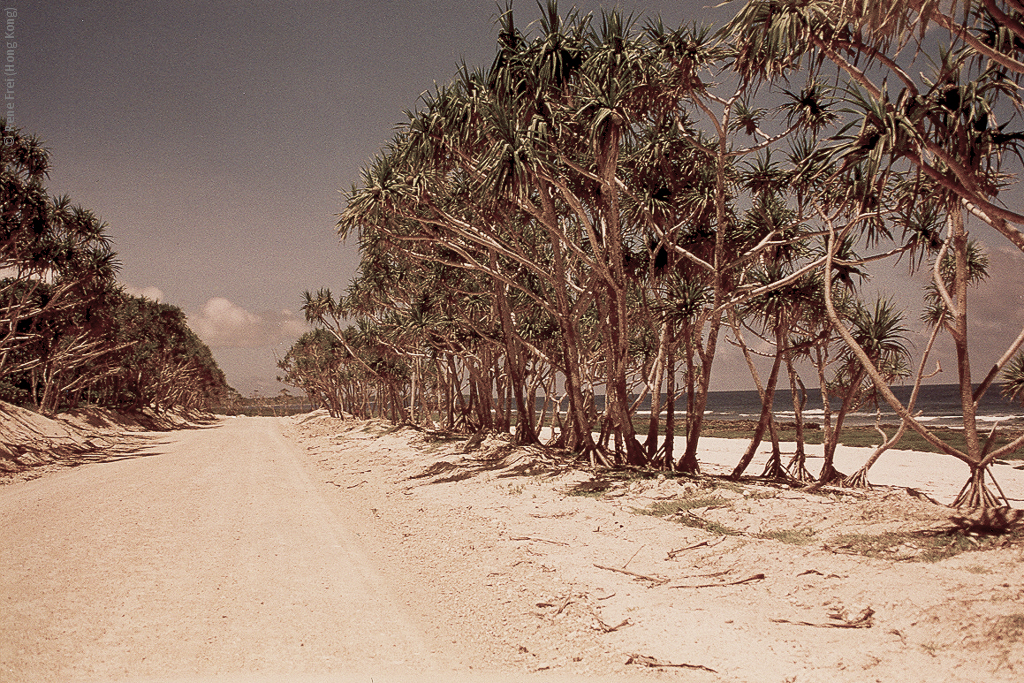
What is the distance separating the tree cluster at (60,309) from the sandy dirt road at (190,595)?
29.3 feet

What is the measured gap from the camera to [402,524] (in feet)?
27.0

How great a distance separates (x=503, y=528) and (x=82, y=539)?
490 centimetres

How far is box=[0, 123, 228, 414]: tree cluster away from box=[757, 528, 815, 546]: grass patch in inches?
643

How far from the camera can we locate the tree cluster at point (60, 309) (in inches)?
565

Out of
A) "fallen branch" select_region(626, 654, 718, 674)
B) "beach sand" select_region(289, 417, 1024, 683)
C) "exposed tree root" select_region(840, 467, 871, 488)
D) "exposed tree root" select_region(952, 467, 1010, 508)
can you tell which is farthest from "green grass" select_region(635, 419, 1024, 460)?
"fallen branch" select_region(626, 654, 718, 674)

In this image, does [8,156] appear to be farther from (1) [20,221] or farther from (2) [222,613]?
(2) [222,613]

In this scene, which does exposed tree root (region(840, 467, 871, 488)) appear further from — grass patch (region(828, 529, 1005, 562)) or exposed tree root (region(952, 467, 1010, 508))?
grass patch (region(828, 529, 1005, 562))

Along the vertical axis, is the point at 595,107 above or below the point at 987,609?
above

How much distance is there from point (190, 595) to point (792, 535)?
591 cm

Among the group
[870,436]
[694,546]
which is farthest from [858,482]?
[870,436]

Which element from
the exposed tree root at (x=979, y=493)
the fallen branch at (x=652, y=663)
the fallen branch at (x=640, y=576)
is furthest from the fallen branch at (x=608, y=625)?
the exposed tree root at (x=979, y=493)

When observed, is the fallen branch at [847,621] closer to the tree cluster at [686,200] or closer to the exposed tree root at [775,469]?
the tree cluster at [686,200]

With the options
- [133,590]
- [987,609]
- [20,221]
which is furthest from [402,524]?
[20,221]

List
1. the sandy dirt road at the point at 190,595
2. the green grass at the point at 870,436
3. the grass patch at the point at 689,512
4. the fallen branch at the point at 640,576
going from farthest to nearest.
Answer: the green grass at the point at 870,436
the grass patch at the point at 689,512
the fallen branch at the point at 640,576
the sandy dirt road at the point at 190,595
